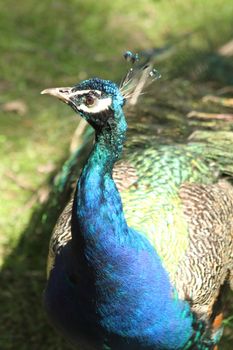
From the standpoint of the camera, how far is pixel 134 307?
202 centimetres

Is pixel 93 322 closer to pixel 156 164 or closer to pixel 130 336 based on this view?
pixel 130 336

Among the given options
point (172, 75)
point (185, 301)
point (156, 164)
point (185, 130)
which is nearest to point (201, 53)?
point (172, 75)

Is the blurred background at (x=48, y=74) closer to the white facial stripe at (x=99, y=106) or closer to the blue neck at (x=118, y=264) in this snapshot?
the blue neck at (x=118, y=264)

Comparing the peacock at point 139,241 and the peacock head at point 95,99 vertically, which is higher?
the peacock head at point 95,99

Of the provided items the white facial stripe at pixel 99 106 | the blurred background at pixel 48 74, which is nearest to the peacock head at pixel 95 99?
the white facial stripe at pixel 99 106

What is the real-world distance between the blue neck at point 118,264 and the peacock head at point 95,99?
0.08ft

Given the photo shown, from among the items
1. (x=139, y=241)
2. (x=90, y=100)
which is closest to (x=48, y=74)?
(x=139, y=241)

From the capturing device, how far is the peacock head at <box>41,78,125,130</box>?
181 centimetres

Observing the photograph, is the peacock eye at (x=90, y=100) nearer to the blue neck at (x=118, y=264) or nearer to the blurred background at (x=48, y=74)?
the blue neck at (x=118, y=264)

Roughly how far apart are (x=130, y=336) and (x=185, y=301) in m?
0.19

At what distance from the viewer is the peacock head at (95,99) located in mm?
1814

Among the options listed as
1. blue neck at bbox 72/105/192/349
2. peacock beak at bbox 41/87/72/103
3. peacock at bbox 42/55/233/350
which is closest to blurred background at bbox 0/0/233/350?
peacock at bbox 42/55/233/350

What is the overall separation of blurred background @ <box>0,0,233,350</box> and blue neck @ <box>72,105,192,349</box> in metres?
0.61

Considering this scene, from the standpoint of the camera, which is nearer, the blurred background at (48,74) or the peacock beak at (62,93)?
the peacock beak at (62,93)
